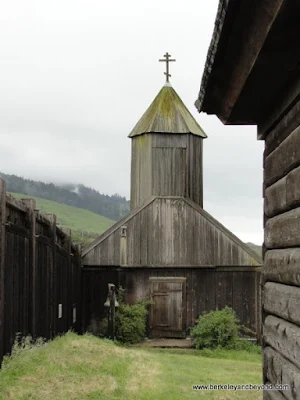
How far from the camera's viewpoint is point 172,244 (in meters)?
20.5

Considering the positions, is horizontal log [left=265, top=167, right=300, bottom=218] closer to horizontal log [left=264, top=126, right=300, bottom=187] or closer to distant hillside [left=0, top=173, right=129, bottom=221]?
horizontal log [left=264, top=126, right=300, bottom=187]

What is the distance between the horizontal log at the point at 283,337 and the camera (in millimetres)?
4051

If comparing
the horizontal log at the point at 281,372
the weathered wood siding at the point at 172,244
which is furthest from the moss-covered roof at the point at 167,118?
the horizontal log at the point at 281,372

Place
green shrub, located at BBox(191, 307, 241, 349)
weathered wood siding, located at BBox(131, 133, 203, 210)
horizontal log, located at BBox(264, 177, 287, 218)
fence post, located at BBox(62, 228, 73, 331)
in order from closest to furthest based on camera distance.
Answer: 1. horizontal log, located at BBox(264, 177, 287, 218)
2. fence post, located at BBox(62, 228, 73, 331)
3. green shrub, located at BBox(191, 307, 241, 349)
4. weathered wood siding, located at BBox(131, 133, 203, 210)

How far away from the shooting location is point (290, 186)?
425 cm

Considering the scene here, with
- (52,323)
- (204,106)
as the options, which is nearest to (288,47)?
(204,106)

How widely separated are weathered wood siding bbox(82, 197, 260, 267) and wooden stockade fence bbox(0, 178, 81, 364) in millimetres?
4245

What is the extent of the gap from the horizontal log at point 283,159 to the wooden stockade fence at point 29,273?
473 cm

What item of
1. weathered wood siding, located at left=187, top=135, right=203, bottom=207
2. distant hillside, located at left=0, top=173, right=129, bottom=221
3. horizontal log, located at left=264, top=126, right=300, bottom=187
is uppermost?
distant hillside, located at left=0, top=173, right=129, bottom=221

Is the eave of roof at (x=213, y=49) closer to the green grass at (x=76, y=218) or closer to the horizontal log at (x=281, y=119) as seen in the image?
the horizontal log at (x=281, y=119)

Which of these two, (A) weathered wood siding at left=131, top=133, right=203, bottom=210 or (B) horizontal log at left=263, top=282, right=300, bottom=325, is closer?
(B) horizontal log at left=263, top=282, right=300, bottom=325

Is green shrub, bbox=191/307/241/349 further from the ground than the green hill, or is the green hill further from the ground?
the green hill

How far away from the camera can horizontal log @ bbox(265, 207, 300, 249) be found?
4086 millimetres

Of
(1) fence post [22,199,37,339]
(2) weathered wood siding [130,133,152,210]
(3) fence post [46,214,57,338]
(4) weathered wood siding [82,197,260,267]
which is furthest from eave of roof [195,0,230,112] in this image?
(2) weathered wood siding [130,133,152,210]
